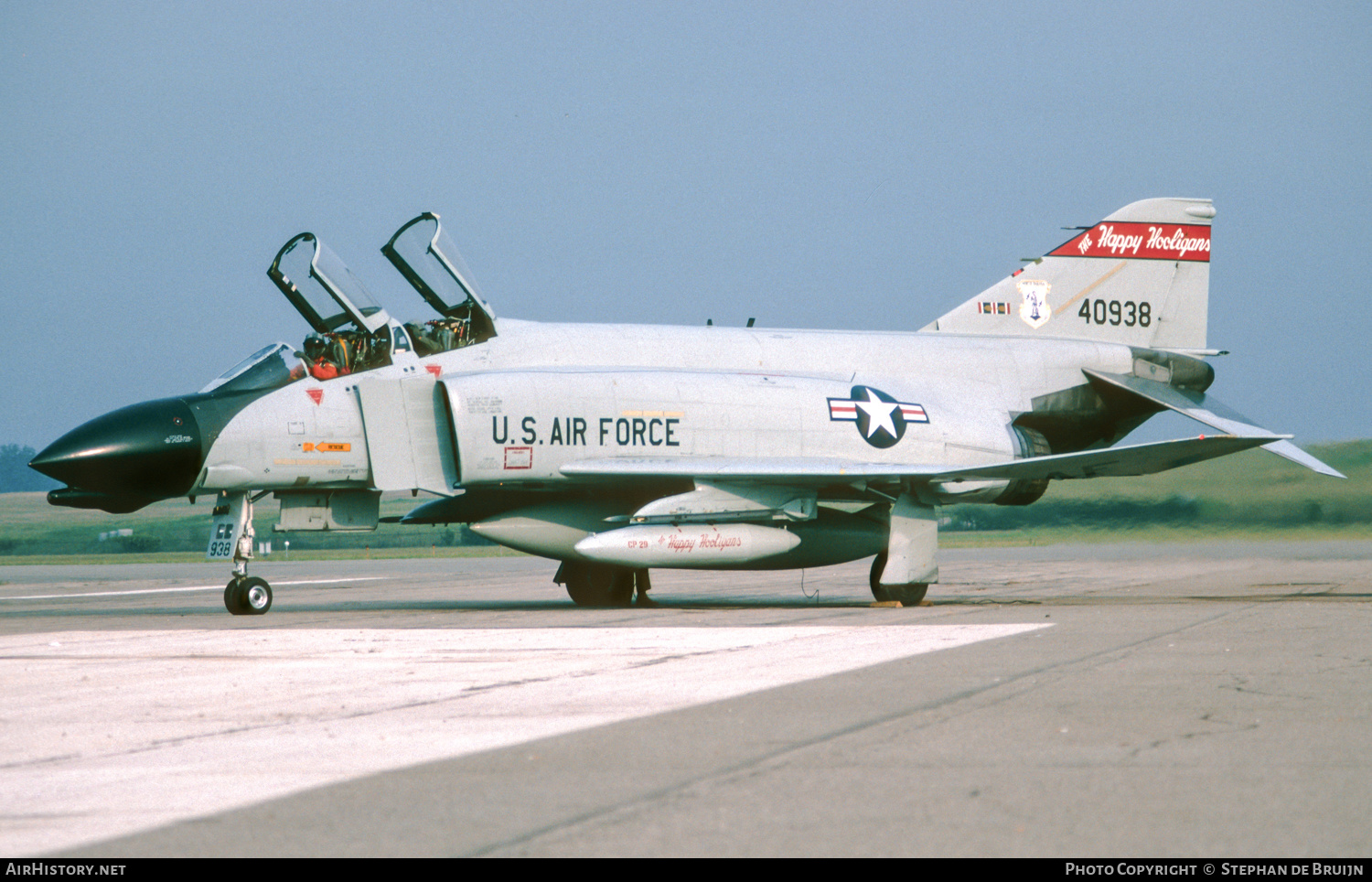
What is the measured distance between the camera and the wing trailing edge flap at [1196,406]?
1714 centimetres

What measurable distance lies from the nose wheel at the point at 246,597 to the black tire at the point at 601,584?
12.2 ft

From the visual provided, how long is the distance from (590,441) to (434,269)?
2.71 metres

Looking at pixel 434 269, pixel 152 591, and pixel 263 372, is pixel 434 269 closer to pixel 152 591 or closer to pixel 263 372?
pixel 263 372

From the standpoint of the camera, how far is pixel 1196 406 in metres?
17.8

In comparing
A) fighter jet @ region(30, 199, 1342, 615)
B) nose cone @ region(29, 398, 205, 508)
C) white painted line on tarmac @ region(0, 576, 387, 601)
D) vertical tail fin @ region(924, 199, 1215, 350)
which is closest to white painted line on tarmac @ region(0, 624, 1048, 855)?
nose cone @ region(29, 398, 205, 508)

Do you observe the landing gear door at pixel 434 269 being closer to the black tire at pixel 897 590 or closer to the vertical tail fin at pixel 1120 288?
the black tire at pixel 897 590

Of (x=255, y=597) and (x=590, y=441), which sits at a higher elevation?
(x=590, y=441)

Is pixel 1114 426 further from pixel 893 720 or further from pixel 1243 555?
pixel 893 720

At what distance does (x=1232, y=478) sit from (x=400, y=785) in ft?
76.5

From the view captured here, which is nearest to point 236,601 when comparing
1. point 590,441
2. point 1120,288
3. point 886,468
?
point 590,441

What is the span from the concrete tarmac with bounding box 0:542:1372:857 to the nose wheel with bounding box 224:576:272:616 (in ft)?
1.65

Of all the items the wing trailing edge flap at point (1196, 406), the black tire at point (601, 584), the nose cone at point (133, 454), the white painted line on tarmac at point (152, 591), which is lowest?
the white painted line on tarmac at point (152, 591)

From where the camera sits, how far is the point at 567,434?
14438 millimetres

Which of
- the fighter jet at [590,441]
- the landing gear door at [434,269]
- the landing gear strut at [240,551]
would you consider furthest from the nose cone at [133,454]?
the landing gear door at [434,269]
